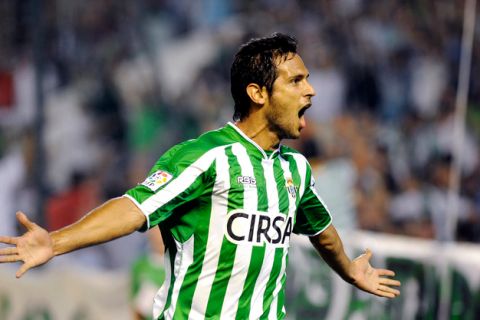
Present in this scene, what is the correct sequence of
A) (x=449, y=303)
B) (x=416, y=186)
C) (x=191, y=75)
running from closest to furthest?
(x=449, y=303) < (x=416, y=186) < (x=191, y=75)

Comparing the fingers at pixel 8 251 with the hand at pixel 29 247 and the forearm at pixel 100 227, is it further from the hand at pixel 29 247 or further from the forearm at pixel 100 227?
the forearm at pixel 100 227

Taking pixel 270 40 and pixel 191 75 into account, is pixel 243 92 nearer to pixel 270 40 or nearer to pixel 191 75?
pixel 270 40

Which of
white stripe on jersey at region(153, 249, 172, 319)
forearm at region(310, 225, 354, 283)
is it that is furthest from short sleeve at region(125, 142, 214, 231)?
forearm at region(310, 225, 354, 283)

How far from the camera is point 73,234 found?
4086mm

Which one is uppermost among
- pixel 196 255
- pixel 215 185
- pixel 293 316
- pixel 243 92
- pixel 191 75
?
pixel 191 75

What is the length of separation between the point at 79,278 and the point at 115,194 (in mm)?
1017

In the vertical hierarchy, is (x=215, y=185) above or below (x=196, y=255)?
above

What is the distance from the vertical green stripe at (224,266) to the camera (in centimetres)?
464

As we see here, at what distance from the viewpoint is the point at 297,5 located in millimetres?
10109

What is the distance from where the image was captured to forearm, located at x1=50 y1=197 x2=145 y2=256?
405 cm

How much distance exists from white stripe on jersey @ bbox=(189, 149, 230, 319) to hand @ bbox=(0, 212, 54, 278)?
86 centimetres

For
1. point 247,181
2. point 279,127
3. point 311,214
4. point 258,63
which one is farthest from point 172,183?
point 311,214

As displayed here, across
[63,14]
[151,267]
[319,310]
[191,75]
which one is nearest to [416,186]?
[319,310]

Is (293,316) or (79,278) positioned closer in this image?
(293,316)
